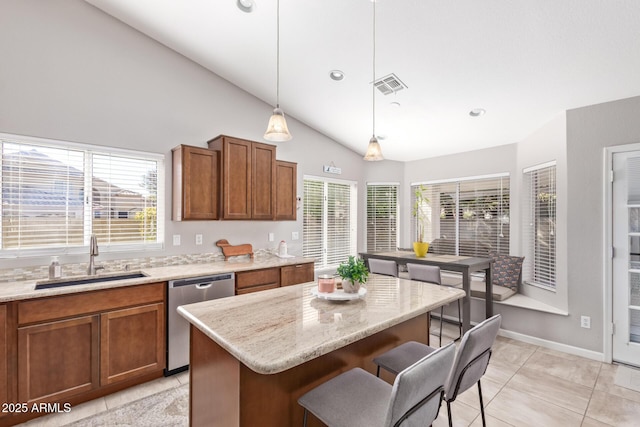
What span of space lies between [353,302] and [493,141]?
11.9 ft

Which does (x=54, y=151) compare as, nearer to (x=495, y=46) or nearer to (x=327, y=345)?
(x=327, y=345)

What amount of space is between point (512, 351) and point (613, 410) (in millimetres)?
1028

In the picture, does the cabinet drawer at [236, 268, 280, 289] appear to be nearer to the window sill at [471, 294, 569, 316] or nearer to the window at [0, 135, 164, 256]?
the window at [0, 135, 164, 256]

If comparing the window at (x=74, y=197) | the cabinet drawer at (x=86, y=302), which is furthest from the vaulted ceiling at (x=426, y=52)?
the cabinet drawer at (x=86, y=302)

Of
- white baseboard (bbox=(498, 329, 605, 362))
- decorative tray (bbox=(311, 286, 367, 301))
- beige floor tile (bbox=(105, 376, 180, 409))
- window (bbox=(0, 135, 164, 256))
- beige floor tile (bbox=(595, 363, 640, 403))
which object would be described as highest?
window (bbox=(0, 135, 164, 256))

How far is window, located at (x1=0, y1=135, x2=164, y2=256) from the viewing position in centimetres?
257

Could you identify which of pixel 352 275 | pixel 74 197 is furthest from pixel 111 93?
pixel 352 275

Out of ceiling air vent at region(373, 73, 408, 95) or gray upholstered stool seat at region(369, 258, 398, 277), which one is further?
gray upholstered stool seat at region(369, 258, 398, 277)

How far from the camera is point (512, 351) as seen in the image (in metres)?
3.31

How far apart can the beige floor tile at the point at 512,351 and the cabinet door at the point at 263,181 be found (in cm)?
294

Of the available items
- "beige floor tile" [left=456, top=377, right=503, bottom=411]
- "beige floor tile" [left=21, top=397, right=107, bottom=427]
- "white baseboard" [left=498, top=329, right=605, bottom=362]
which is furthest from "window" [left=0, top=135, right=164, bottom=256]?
"white baseboard" [left=498, top=329, right=605, bottom=362]

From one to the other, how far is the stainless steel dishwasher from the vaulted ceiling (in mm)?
2373

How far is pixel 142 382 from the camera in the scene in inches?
104

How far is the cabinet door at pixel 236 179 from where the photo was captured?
11.1 feet
